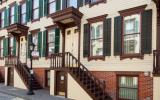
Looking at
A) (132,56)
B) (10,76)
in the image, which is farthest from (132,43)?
(10,76)

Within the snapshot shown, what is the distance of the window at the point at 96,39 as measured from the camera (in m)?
19.5

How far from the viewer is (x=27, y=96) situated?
21250mm

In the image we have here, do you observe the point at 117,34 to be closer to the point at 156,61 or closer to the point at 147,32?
the point at 147,32

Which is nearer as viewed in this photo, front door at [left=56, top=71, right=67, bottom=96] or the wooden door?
front door at [left=56, top=71, right=67, bottom=96]

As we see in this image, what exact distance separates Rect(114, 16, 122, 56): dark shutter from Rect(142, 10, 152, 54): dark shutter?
180 centimetres

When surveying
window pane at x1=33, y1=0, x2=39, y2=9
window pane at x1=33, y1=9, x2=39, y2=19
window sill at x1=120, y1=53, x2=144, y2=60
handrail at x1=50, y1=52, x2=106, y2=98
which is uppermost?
window pane at x1=33, y1=0, x2=39, y2=9

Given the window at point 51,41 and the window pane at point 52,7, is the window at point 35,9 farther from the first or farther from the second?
the window at point 51,41

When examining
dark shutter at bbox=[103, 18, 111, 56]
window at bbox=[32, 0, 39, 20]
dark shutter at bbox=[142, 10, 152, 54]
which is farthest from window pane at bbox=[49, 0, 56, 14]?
dark shutter at bbox=[142, 10, 152, 54]

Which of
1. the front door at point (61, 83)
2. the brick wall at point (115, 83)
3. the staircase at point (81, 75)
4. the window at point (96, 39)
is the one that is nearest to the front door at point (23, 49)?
the staircase at point (81, 75)

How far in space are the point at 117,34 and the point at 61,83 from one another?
220 inches

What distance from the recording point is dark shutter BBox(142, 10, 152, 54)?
16125mm

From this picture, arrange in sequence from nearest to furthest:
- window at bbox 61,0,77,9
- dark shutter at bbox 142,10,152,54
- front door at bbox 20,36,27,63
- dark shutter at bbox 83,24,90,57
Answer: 1. dark shutter at bbox 142,10,152,54
2. dark shutter at bbox 83,24,90,57
3. window at bbox 61,0,77,9
4. front door at bbox 20,36,27,63

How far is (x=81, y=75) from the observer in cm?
1955

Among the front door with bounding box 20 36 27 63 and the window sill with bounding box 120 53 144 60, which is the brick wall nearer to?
the window sill with bounding box 120 53 144 60
